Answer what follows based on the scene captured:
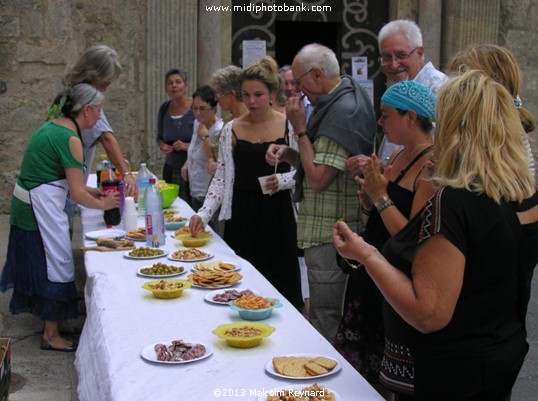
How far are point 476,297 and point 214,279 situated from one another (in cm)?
143

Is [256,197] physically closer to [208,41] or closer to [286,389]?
[286,389]

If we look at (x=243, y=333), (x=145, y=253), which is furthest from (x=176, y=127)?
(x=243, y=333)

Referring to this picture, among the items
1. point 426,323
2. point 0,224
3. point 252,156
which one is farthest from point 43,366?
point 0,224

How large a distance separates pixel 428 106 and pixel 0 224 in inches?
240

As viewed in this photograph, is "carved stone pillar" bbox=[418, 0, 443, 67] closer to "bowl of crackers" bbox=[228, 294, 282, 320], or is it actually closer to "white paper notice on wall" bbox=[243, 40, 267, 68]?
"white paper notice on wall" bbox=[243, 40, 267, 68]

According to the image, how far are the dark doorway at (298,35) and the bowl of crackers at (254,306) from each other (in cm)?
869

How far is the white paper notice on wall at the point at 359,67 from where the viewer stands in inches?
358

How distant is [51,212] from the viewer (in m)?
4.35

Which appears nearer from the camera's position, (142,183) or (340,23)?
(142,183)

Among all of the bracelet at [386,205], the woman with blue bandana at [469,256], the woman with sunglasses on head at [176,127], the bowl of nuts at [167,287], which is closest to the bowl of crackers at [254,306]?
the bowl of nuts at [167,287]

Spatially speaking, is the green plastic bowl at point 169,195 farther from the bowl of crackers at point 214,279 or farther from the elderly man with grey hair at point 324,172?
the bowl of crackers at point 214,279

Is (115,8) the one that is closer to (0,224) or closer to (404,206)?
(0,224)

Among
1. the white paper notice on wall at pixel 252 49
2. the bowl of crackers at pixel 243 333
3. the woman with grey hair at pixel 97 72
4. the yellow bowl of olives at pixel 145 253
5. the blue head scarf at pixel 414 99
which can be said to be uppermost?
the white paper notice on wall at pixel 252 49

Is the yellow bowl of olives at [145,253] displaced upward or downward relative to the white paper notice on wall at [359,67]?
downward
